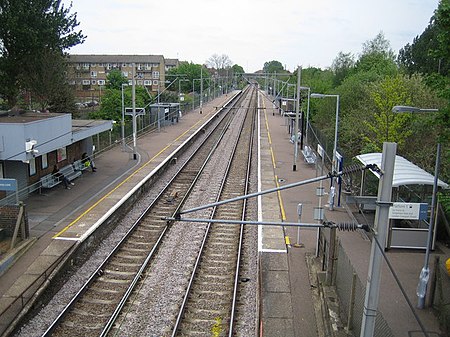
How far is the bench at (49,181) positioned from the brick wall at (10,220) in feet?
16.9

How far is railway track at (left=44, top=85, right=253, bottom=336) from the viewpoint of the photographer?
11688mm

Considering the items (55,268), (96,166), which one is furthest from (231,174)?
(55,268)

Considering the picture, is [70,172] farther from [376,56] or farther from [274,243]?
[376,56]

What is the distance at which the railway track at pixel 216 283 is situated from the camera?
1181 centimetres

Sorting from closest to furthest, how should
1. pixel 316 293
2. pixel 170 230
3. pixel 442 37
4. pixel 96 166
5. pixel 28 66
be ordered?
pixel 442 37 → pixel 316 293 → pixel 170 230 → pixel 96 166 → pixel 28 66

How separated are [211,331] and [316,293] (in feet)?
10.2

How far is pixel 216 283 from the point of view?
14.2 metres

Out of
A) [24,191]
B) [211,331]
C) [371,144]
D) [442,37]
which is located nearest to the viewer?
[442,37]

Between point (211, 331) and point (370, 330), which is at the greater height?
point (370, 330)

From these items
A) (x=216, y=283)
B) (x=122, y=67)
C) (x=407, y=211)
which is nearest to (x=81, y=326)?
(x=216, y=283)

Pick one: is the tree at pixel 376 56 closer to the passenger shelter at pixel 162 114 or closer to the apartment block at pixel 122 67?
the passenger shelter at pixel 162 114

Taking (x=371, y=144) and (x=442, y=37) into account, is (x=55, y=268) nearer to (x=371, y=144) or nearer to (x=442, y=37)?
(x=442, y=37)

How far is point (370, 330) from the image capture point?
25.7 feet

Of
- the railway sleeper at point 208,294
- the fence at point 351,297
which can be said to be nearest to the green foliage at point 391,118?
the fence at point 351,297
